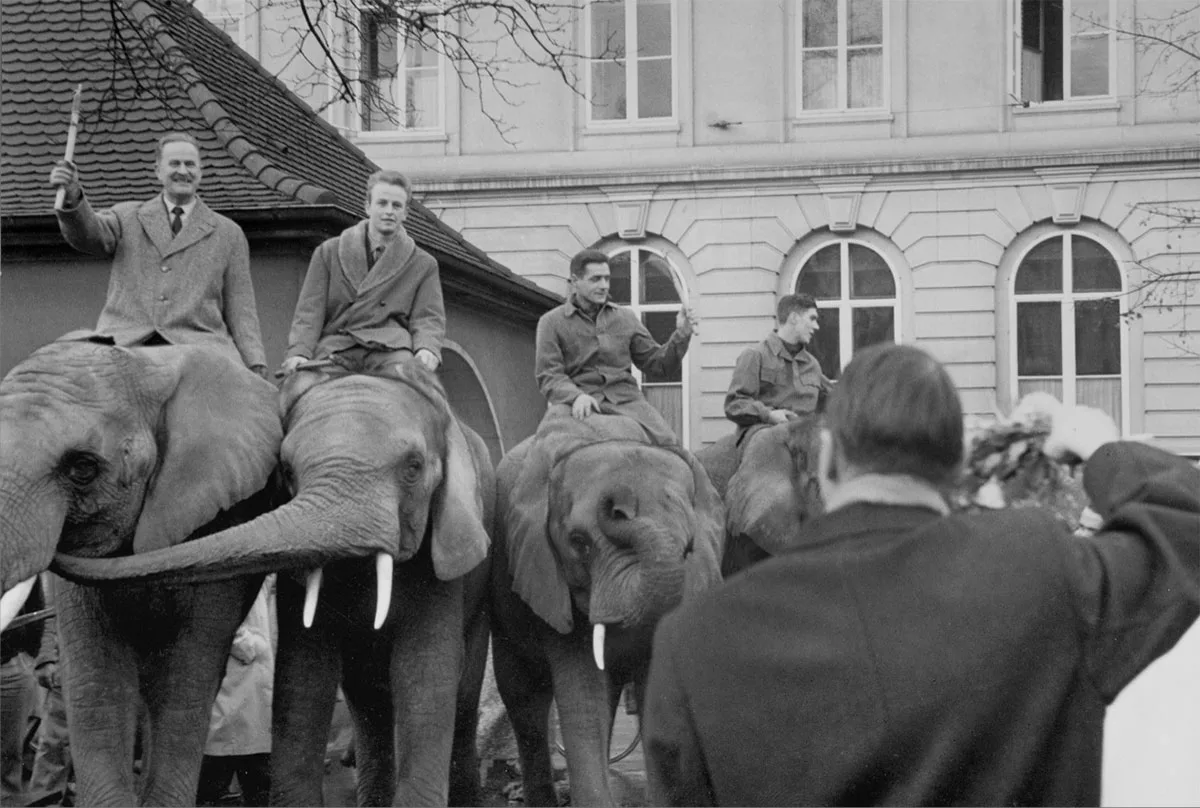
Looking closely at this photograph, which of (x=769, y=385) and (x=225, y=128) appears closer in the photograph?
(x=769, y=385)

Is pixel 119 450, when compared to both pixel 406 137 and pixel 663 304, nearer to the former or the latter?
pixel 406 137

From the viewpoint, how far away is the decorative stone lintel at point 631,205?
28688 mm

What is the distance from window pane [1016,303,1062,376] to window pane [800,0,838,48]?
4.72 meters

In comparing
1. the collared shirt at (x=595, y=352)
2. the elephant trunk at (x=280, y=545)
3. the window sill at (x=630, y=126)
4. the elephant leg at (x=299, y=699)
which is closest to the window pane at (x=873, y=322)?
the window sill at (x=630, y=126)

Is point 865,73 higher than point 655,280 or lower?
higher

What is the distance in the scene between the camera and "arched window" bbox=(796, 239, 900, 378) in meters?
28.7

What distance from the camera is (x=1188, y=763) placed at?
149 inches

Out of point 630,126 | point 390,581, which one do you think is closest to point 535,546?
point 390,581

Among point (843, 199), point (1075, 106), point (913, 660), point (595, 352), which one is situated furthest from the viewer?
Result: point (843, 199)

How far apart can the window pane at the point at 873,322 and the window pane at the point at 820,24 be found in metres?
3.89

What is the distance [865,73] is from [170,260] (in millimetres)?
20497

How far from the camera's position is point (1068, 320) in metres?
28.2

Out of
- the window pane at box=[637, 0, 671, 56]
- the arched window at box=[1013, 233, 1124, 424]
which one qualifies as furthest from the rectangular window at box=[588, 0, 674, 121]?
the arched window at box=[1013, 233, 1124, 424]

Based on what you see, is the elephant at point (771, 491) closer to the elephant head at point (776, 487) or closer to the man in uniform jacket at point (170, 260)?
the elephant head at point (776, 487)
